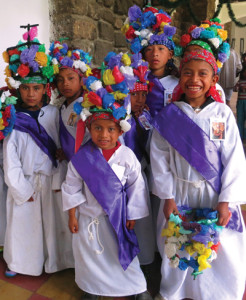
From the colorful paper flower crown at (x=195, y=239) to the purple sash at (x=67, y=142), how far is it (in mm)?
1038

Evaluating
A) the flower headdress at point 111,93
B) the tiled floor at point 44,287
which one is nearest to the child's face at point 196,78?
the flower headdress at point 111,93

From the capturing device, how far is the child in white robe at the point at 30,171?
94.3 inches

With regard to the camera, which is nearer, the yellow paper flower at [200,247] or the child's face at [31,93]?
the yellow paper flower at [200,247]

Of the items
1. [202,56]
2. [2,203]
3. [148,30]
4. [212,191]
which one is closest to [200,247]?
[212,191]

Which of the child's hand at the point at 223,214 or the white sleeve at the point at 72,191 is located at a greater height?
the white sleeve at the point at 72,191

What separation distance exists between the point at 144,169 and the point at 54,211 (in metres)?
0.86

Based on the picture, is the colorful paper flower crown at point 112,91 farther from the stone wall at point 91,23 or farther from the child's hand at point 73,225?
the stone wall at point 91,23

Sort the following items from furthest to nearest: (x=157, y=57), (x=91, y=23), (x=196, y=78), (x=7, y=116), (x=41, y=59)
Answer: (x=91, y=23) < (x=157, y=57) < (x=41, y=59) < (x=7, y=116) < (x=196, y=78)

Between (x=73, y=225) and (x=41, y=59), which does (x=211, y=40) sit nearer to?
(x=41, y=59)

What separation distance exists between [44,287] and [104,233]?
2.42 feet

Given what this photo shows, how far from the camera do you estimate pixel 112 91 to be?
203cm

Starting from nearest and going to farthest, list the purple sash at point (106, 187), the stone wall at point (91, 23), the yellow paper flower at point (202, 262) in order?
the yellow paper flower at point (202, 262) → the purple sash at point (106, 187) → the stone wall at point (91, 23)

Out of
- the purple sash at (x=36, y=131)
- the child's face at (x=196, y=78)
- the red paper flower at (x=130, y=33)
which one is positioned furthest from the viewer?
the red paper flower at (x=130, y=33)

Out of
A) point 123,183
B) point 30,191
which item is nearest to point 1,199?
point 30,191
